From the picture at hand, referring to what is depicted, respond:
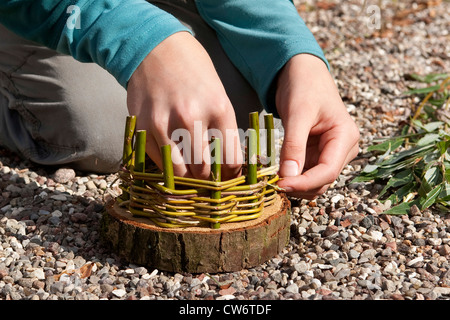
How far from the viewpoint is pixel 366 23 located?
362 cm

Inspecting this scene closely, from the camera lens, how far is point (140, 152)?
1421 millimetres

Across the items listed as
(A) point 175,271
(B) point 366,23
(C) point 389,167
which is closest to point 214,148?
(A) point 175,271

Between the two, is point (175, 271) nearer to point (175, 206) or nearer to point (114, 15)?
point (175, 206)

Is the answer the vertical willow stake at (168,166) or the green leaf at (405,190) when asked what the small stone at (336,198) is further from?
the vertical willow stake at (168,166)

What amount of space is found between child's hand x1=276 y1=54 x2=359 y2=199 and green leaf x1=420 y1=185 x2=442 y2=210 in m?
0.30

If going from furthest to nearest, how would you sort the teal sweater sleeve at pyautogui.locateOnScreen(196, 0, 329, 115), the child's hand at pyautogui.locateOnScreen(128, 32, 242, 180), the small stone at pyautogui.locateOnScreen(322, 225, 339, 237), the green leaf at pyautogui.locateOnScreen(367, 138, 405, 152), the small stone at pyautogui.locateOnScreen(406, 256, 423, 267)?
1. the green leaf at pyautogui.locateOnScreen(367, 138, 405, 152)
2. the teal sweater sleeve at pyautogui.locateOnScreen(196, 0, 329, 115)
3. the small stone at pyautogui.locateOnScreen(322, 225, 339, 237)
4. the small stone at pyautogui.locateOnScreen(406, 256, 423, 267)
5. the child's hand at pyautogui.locateOnScreen(128, 32, 242, 180)

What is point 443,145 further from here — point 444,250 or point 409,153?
point 444,250

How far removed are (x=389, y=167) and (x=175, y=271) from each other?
858mm

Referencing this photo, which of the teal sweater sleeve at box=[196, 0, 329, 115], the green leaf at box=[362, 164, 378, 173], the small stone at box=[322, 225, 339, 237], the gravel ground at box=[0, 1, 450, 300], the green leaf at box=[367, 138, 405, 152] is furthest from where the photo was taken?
the green leaf at box=[367, 138, 405, 152]

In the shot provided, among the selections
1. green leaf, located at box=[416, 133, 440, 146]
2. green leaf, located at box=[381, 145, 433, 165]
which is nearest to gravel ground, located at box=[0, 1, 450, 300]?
green leaf, located at box=[381, 145, 433, 165]

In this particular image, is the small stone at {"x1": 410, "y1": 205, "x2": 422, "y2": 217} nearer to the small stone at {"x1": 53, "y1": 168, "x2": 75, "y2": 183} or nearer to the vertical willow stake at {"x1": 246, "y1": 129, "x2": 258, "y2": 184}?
the vertical willow stake at {"x1": 246, "y1": 129, "x2": 258, "y2": 184}

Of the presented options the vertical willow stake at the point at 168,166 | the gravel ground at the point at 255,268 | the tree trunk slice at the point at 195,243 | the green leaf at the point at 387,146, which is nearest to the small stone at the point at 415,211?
the gravel ground at the point at 255,268

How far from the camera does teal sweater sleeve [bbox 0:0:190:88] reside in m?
1.41

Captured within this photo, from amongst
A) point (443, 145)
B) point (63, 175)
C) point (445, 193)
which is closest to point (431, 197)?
point (445, 193)
